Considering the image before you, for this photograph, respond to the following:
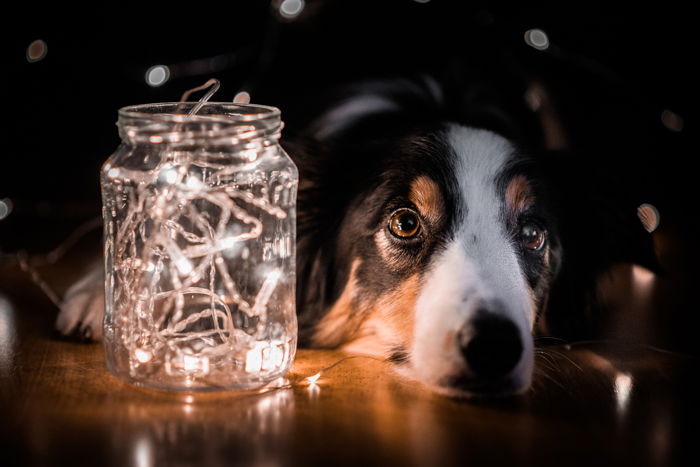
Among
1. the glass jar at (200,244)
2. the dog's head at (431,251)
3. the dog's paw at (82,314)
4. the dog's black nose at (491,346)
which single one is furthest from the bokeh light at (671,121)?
the dog's paw at (82,314)

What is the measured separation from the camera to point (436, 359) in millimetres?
1456

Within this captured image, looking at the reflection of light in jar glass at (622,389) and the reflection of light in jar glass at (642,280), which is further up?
the reflection of light in jar glass at (642,280)

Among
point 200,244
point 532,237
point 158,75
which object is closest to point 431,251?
point 532,237

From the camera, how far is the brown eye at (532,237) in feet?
5.77

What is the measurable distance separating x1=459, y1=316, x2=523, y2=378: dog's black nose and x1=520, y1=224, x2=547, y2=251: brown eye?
383mm

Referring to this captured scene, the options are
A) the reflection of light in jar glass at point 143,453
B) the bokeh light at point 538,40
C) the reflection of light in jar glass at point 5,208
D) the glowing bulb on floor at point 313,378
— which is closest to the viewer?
the reflection of light in jar glass at point 143,453

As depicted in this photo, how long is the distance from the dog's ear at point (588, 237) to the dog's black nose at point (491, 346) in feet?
1.75

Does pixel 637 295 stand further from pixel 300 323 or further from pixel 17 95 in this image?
pixel 17 95

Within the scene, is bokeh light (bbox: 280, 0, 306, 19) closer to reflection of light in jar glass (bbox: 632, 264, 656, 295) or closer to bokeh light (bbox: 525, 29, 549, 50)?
bokeh light (bbox: 525, 29, 549, 50)

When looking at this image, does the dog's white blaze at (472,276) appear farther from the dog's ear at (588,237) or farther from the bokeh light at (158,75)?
the bokeh light at (158,75)

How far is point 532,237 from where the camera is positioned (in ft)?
5.84

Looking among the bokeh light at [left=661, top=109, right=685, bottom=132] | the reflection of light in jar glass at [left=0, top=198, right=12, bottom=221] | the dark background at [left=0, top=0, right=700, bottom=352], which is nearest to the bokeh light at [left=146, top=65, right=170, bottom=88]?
the dark background at [left=0, top=0, right=700, bottom=352]

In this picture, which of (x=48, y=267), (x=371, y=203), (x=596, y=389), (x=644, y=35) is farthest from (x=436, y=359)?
(x=644, y=35)

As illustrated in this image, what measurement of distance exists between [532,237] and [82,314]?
1.03 m
